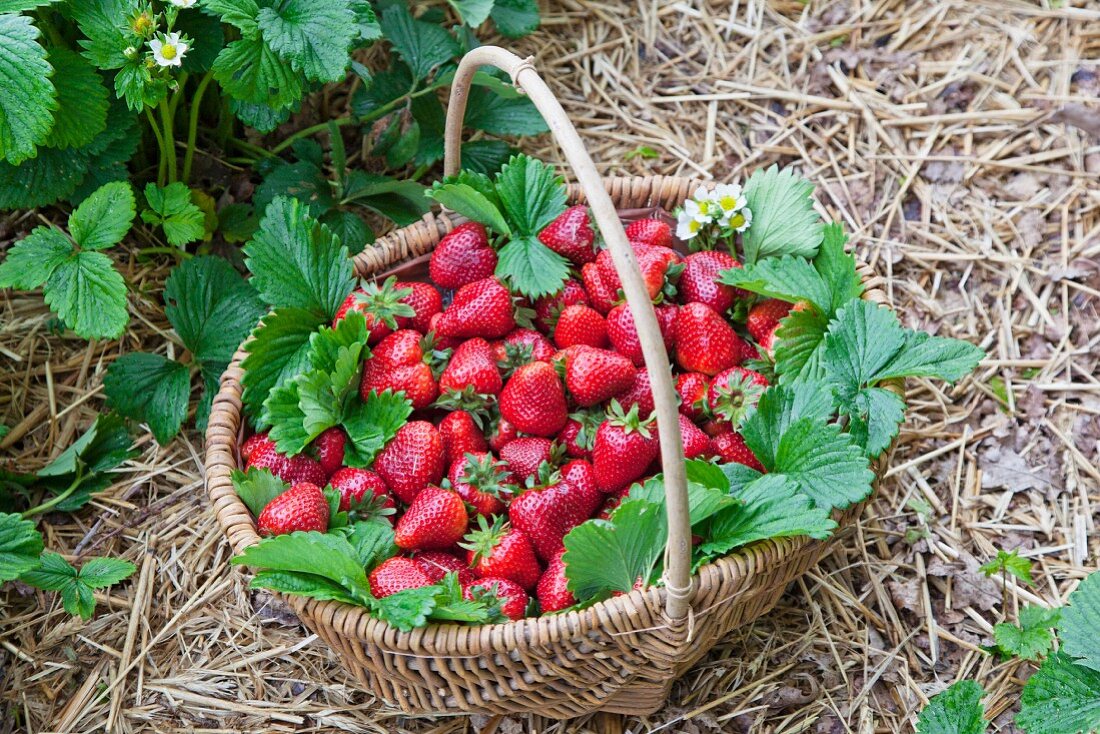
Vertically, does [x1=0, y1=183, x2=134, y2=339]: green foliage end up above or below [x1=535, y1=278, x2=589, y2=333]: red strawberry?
above

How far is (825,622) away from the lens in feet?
5.62

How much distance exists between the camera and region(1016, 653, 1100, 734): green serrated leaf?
141 centimetres

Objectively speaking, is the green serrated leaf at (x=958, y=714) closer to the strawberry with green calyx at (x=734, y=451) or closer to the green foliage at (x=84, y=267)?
the strawberry with green calyx at (x=734, y=451)

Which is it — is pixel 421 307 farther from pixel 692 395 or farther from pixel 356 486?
pixel 692 395

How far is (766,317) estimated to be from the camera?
5.53 feet

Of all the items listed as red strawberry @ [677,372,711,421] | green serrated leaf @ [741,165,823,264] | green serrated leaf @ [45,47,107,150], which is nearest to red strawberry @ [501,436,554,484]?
red strawberry @ [677,372,711,421]

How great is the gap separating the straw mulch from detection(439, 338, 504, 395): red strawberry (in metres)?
0.48

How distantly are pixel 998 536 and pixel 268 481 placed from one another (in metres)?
1.18

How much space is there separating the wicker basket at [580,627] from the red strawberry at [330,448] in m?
0.12

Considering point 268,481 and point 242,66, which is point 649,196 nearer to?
point 242,66

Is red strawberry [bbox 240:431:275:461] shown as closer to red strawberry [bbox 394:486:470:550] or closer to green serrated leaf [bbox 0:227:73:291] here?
red strawberry [bbox 394:486:470:550]

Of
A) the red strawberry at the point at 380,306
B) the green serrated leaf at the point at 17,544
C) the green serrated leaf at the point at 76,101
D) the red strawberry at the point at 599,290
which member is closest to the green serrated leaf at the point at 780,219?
the red strawberry at the point at 599,290

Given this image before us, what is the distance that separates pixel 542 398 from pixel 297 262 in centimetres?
45

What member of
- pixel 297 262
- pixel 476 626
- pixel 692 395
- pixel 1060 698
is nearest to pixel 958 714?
pixel 1060 698
